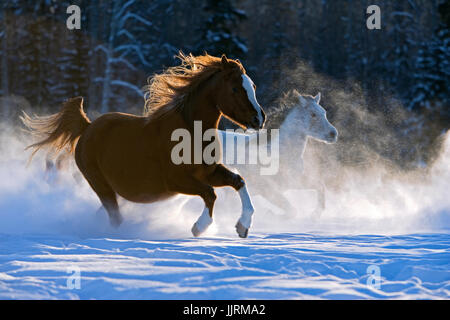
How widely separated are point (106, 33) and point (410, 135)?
1366cm

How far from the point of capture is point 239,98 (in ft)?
16.8

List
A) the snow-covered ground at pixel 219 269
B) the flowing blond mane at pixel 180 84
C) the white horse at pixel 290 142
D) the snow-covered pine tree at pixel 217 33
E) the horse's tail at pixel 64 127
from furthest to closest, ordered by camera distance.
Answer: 1. the snow-covered pine tree at pixel 217 33
2. the white horse at pixel 290 142
3. the horse's tail at pixel 64 127
4. the flowing blond mane at pixel 180 84
5. the snow-covered ground at pixel 219 269

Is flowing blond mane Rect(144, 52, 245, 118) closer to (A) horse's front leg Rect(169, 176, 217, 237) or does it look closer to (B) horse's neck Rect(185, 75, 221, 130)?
(B) horse's neck Rect(185, 75, 221, 130)

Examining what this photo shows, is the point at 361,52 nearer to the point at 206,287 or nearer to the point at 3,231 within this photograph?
the point at 3,231

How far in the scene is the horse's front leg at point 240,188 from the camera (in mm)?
5234

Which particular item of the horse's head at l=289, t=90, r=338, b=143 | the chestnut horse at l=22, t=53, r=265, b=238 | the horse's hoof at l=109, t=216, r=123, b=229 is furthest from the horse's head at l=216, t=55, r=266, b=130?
the horse's head at l=289, t=90, r=338, b=143

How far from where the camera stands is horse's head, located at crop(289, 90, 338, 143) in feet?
26.5

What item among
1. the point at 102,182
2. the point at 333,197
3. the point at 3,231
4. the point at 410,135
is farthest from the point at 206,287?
the point at 410,135

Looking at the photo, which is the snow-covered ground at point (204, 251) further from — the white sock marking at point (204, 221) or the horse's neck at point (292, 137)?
the horse's neck at point (292, 137)

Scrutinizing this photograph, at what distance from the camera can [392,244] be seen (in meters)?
5.41

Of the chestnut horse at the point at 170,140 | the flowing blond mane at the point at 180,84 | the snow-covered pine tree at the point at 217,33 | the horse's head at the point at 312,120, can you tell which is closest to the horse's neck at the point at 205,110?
the chestnut horse at the point at 170,140

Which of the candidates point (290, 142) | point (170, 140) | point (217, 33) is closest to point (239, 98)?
point (170, 140)

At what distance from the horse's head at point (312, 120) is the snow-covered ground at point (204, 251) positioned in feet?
3.81

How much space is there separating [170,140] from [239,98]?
0.80 meters
